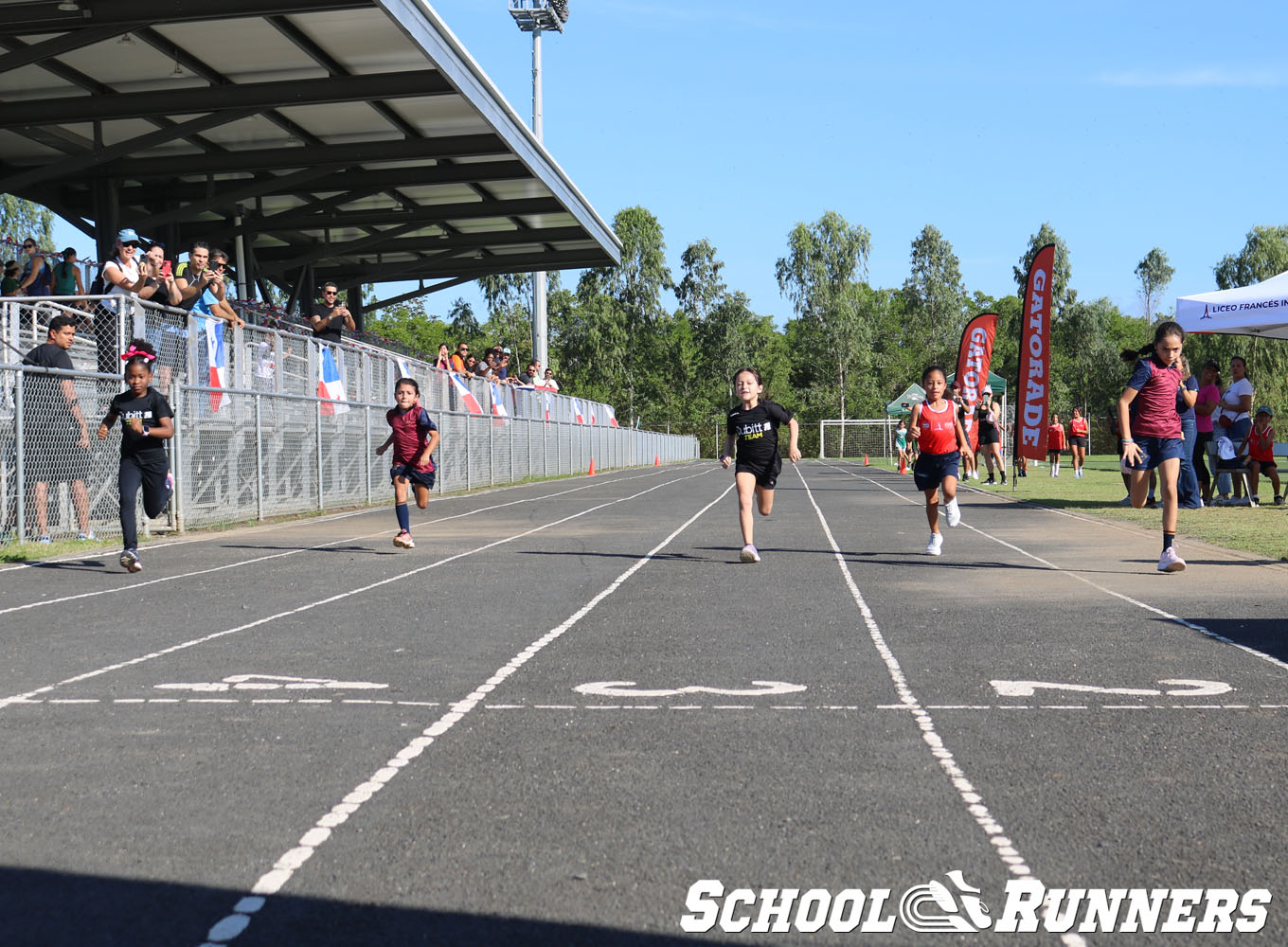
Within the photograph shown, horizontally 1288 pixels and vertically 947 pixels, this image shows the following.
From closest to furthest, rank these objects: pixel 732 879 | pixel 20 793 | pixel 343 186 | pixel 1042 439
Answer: pixel 732 879, pixel 20 793, pixel 1042 439, pixel 343 186

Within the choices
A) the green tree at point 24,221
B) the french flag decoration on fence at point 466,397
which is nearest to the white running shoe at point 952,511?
the french flag decoration on fence at point 466,397

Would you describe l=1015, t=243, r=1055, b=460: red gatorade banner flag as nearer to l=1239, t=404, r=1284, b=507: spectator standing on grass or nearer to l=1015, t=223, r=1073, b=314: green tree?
l=1239, t=404, r=1284, b=507: spectator standing on grass

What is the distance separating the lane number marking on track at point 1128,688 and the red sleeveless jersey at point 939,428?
22.2 ft

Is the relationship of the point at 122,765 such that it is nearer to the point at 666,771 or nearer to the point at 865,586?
the point at 666,771

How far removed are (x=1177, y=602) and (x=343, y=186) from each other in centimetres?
2229

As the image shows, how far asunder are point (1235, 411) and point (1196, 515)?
2516 mm

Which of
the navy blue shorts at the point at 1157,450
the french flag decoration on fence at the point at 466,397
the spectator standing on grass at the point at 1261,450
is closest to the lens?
the navy blue shorts at the point at 1157,450

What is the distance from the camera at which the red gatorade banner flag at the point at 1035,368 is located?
23.9 meters

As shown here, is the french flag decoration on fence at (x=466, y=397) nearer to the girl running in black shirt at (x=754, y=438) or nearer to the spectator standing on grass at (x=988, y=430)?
the spectator standing on grass at (x=988, y=430)

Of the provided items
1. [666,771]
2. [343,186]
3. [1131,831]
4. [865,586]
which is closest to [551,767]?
[666,771]

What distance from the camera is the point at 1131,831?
13.2 feet

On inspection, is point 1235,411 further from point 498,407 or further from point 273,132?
point 273,132

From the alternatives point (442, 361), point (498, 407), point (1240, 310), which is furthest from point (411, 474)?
point (498, 407)

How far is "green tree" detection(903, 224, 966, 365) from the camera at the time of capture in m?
96.2
